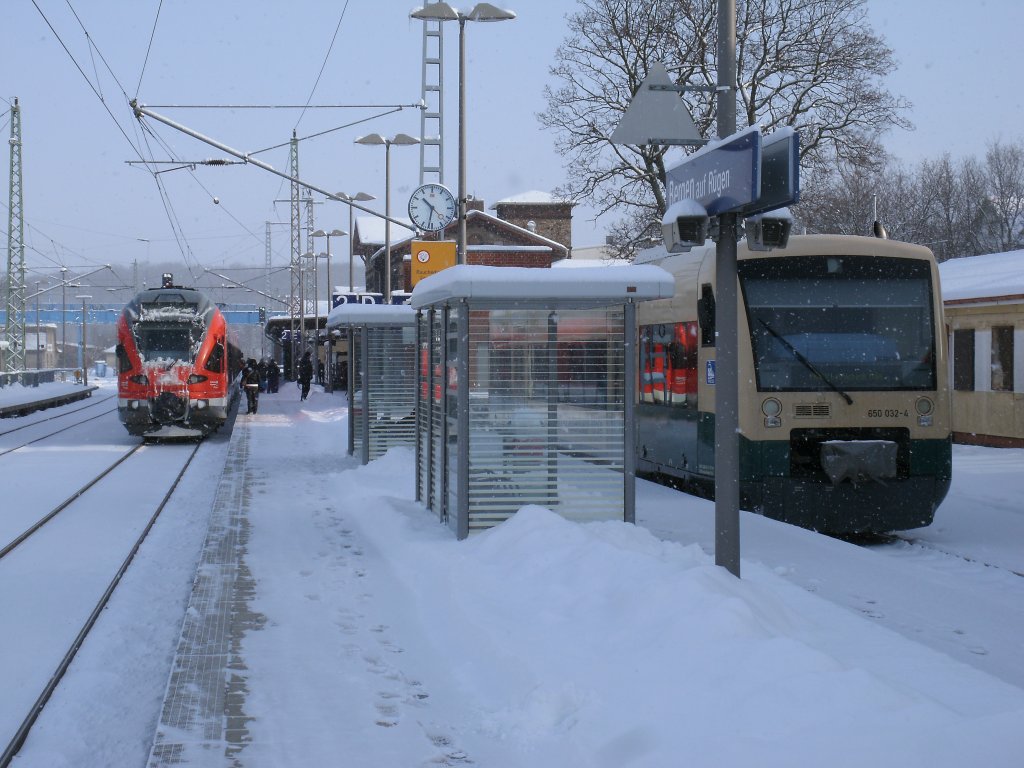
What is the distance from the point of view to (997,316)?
20312 mm

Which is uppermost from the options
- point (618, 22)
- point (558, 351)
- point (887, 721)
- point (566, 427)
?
point (618, 22)

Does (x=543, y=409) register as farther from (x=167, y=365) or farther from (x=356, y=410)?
(x=167, y=365)

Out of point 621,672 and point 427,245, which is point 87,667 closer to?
point 621,672

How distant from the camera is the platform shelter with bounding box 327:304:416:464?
1733 cm

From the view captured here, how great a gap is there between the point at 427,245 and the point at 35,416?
2072 cm

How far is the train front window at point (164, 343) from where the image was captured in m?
24.8

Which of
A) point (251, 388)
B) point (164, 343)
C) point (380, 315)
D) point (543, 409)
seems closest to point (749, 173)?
point (543, 409)

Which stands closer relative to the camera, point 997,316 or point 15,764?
point 15,764

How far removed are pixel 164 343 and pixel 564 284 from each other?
16.9m

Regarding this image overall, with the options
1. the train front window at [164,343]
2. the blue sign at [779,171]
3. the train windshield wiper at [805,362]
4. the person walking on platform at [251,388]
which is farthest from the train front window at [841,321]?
the person walking on platform at [251,388]

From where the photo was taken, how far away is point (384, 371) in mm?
17922

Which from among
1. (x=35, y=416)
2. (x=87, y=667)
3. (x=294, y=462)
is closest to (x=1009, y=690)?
(x=87, y=667)

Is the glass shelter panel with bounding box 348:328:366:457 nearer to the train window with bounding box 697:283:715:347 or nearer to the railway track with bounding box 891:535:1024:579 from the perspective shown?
the train window with bounding box 697:283:715:347

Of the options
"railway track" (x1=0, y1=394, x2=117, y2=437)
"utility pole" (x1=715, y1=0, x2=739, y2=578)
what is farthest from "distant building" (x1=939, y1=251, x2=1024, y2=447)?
"railway track" (x1=0, y1=394, x2=117, y2=437)
